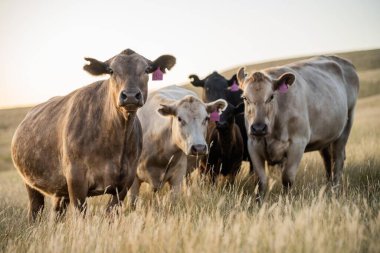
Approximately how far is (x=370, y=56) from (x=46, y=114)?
50794 millimetres

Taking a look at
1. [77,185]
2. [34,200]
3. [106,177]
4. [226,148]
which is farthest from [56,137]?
[226,148]

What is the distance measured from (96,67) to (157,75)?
0.80m

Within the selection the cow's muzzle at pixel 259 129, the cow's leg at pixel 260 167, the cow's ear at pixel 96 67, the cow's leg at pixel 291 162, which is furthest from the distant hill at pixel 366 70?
the cow's ear at pixel 96 67

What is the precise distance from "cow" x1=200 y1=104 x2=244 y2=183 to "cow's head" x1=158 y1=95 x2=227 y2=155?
1231 mm

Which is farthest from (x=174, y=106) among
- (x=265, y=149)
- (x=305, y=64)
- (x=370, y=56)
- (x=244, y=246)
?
(x=370, y=56)

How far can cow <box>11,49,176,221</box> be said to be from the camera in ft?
19.5

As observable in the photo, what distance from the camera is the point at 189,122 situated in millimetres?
7523

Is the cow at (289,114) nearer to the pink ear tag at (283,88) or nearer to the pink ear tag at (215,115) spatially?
the pink ear tag at (283,88)

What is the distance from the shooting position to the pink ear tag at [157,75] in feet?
21.6

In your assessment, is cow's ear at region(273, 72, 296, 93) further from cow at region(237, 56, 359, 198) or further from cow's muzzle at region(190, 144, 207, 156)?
cow's muzzle at region(190, 144, 207, 156)

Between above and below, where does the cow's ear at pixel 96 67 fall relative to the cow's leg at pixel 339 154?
above

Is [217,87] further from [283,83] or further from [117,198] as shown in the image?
[117,198]

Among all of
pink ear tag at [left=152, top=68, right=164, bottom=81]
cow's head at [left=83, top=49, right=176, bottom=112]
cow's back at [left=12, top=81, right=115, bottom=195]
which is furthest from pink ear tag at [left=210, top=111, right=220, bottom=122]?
cow's back at [left=12, top=81, right=115, bottom=195]

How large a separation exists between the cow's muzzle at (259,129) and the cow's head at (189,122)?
0.70 meters
